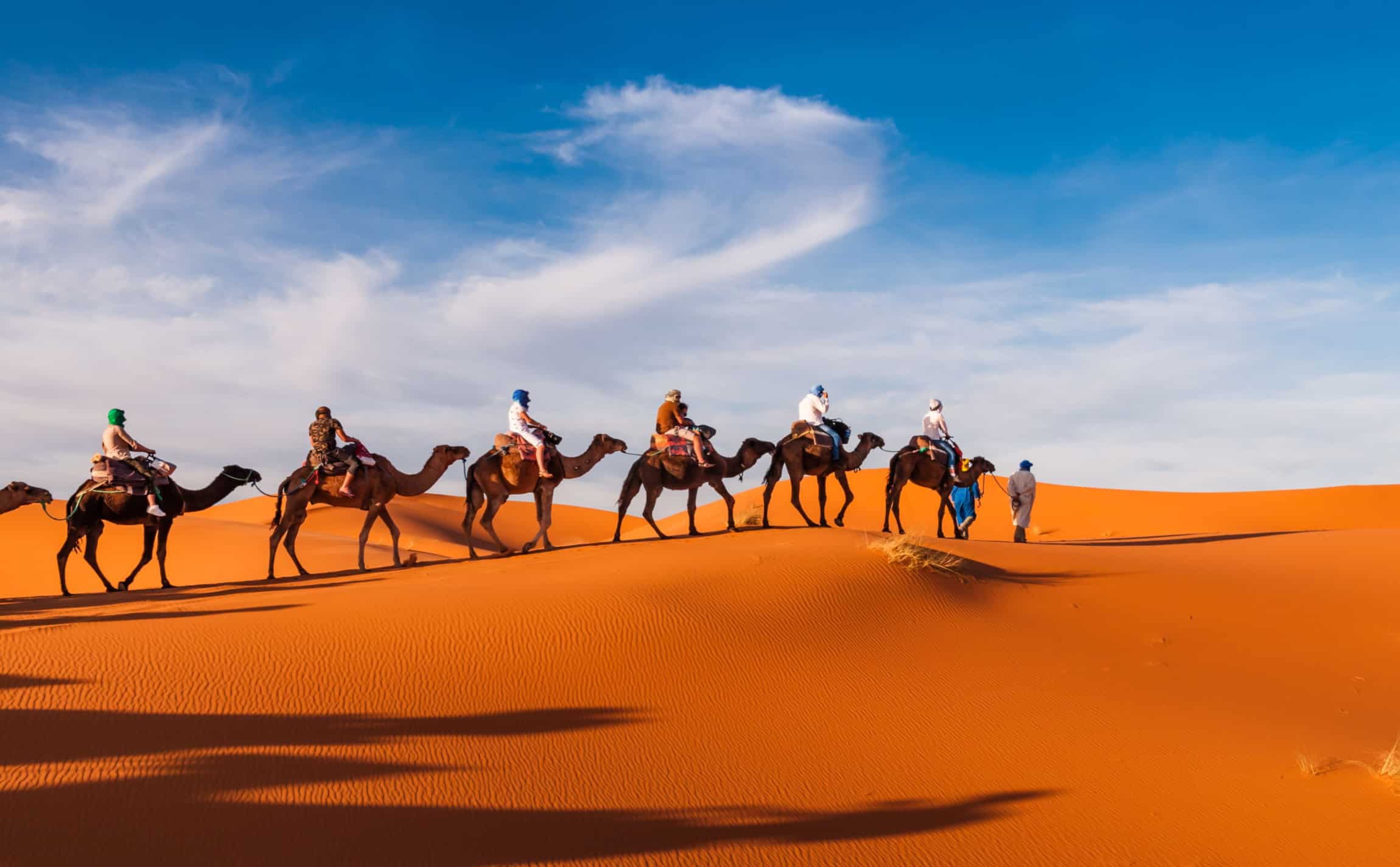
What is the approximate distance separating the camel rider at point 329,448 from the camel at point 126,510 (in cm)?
188

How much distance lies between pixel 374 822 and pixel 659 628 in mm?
4337

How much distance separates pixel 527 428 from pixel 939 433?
8.83 metres

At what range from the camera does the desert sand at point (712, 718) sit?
7449 millimetres

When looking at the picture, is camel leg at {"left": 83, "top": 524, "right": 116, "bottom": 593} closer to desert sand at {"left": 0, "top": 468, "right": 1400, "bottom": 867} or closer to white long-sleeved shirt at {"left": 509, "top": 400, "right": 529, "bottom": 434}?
desert sand at {"left": 0, "top": 468, "right": 1400, "bottom": 867}

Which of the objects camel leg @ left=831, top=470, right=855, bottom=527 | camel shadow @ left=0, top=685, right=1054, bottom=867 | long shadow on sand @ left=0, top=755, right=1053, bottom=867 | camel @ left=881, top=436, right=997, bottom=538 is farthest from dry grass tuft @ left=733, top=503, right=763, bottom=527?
long shadow on sand @ left=0, top=755, right=1053, bottom=867

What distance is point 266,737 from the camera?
8398mm

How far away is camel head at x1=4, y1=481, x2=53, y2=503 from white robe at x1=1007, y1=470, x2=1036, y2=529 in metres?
19.2

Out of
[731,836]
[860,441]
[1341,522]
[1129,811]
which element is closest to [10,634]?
[731,836]

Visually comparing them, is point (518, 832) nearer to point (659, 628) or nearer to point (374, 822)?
point (374, 822)

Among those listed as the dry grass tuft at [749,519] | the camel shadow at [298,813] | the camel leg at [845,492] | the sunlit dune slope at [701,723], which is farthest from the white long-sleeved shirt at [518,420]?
the camel shadow at [298,813]

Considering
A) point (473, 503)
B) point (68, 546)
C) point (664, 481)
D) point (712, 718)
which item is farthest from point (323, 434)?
point (712, 718)

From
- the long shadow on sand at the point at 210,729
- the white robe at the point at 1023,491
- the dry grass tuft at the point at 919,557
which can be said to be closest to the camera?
the long shadow on sand at the point at 210,729

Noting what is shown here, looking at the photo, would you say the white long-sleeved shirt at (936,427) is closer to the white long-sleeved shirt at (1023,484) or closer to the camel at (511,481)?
the white long-sleeved shirt at (1023,484)

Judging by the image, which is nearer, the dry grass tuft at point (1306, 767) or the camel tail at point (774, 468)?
the dry grass tuft at point (1306, 767)
